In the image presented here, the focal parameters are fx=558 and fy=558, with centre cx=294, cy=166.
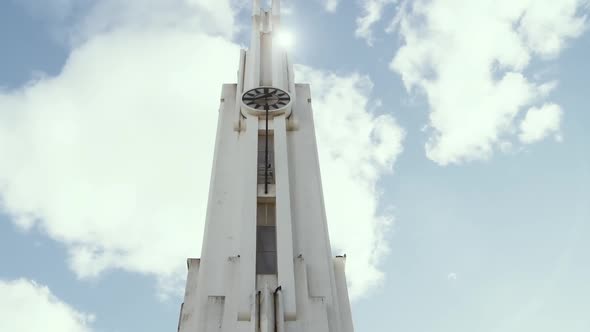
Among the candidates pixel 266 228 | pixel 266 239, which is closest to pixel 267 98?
pixel 266 228

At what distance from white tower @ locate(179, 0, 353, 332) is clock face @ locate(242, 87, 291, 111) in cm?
4

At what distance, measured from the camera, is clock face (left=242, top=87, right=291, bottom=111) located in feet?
81.8

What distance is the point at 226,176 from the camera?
22.6 m

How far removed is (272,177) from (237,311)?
261 inches

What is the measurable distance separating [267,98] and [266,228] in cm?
680

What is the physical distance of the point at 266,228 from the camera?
20.9m

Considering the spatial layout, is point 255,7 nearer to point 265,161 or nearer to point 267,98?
point 267,98

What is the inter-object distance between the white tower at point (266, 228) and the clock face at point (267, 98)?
0.04 m

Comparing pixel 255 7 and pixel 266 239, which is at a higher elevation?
pixel 255 7

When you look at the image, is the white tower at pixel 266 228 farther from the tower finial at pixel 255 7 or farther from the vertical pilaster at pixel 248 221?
the tower finial at pixel 255 7

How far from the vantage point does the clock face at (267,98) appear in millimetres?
24922

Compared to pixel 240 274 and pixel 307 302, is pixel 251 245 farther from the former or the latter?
pixel 307 302

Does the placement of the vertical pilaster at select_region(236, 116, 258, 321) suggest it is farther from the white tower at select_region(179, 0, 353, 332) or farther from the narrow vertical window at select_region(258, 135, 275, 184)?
the narrow vertical window at select_region(258, 135, 275, 184)

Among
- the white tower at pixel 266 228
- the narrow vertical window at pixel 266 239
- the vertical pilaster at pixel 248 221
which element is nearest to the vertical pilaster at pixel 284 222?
the white tower at pixel 266 228
